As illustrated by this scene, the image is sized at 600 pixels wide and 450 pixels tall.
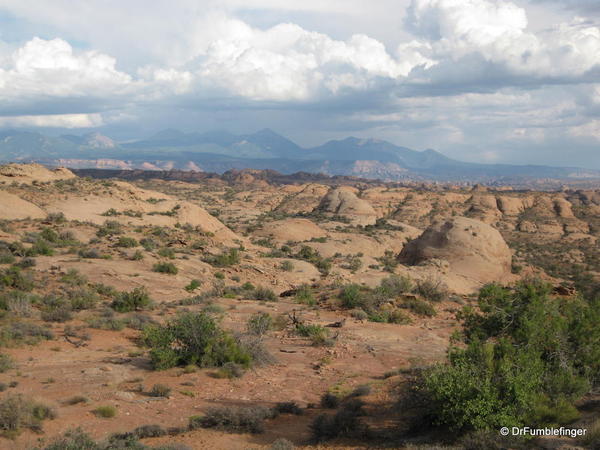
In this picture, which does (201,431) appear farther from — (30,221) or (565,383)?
(30,221)

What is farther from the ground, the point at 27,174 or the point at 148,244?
the point at 27,174

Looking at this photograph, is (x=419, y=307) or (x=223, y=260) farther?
(x=223, y=260)

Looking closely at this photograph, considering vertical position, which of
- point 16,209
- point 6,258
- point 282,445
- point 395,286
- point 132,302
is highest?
point 16,209

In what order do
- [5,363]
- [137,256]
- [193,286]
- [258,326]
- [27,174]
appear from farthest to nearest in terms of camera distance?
1. [27,174]
2. [137,256]
3. [193,286]
4. [258,326]
5. [5,363]

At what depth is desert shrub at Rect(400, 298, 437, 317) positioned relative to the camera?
19391mm

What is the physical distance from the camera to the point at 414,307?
1967 centimetres

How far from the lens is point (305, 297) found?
21000mm

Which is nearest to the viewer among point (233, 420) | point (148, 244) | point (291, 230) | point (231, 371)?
point (233, 420)

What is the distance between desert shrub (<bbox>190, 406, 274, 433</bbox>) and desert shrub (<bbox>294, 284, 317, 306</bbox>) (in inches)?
448

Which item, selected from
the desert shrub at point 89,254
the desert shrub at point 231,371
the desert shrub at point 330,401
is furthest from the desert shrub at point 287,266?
the desert shrub at point 330,401

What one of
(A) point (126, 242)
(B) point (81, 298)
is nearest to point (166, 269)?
(A) point (126, 242)

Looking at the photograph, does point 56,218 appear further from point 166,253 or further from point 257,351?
point 257,351

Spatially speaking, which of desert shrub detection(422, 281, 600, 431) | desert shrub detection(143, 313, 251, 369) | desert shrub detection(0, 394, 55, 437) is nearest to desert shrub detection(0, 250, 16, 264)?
desert shrub detection(143, 313, 251, 369)

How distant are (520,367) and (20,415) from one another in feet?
27.5
